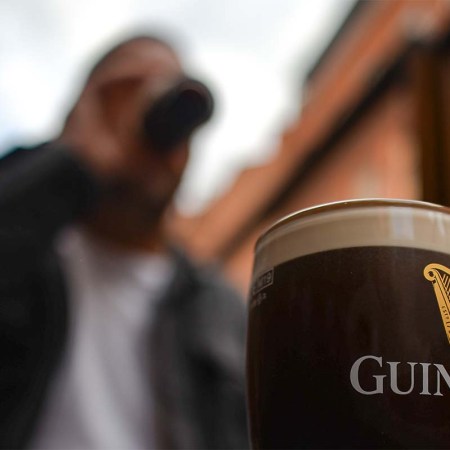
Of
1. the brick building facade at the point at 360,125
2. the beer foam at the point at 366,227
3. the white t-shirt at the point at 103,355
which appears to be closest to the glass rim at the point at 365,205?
the beer foam at the point at 366,227

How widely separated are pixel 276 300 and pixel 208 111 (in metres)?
0.68

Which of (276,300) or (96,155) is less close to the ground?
(96,155)

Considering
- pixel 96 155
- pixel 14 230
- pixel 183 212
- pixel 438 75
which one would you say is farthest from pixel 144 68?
pixel 183 212

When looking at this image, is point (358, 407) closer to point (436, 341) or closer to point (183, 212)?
point (436, 341)

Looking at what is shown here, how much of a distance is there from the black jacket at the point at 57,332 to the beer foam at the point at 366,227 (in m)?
0.63

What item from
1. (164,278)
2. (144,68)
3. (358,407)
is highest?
(144,68)

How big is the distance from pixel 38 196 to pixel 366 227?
34.1 inches

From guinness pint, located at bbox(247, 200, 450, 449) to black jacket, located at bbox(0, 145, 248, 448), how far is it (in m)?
0.62

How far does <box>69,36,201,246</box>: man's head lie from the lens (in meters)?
1.15

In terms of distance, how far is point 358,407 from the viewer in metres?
0.34

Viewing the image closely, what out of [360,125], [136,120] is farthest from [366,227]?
[360,125]

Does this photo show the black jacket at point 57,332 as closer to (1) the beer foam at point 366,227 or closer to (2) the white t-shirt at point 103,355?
(2) the white t-shirt at point 103,355

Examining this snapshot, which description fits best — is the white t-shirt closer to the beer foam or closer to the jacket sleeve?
the jacket sleeve

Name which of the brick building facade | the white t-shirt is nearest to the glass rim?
the brick building facade
